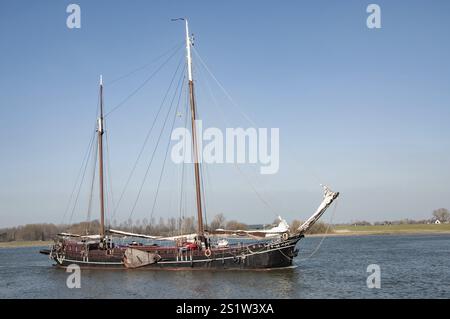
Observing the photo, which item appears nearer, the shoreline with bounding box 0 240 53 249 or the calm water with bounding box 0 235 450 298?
the calm water with bounding box 0 235 450 298

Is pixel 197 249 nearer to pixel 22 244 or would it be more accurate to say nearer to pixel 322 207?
pixel 322 207

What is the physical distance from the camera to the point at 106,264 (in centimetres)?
5203

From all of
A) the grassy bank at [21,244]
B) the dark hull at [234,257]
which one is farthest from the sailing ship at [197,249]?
the grassy bank at [21,244]

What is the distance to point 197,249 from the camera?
158 ft

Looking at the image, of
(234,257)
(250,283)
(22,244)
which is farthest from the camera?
(22,244)

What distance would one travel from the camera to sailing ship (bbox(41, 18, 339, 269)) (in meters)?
45.7

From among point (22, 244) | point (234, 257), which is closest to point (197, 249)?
point (234, 257)

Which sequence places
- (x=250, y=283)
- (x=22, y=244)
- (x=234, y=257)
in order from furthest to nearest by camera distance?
(x=22, y=244)
(x=234, y=257)
(x=250, y=283)

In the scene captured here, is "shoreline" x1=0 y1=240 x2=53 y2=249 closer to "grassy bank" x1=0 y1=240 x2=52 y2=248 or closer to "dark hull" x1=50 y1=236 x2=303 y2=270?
"grassy bank" x1=0 y1=240 x2=52 y2=248

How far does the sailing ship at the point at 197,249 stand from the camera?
150 ft

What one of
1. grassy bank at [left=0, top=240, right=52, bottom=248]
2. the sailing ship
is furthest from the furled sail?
grassy bank at [left=0, top=240, right=52, bottom=248]
